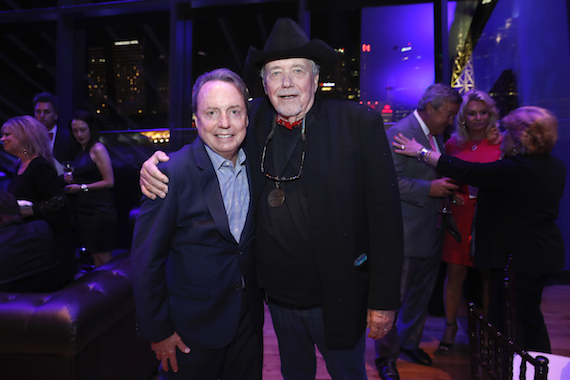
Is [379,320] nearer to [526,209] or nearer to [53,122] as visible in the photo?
[526,209]

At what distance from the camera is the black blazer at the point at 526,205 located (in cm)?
195

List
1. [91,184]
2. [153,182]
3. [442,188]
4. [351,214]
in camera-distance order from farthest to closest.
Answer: [91,184], [442,188], [351,214], [153,182]

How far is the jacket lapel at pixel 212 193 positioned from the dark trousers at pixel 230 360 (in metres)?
0.28

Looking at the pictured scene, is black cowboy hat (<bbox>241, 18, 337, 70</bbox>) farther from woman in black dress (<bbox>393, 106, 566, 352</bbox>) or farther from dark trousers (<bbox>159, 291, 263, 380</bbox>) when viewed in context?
woman in black dress (<bbox>393, 106, 566, 352</bbox>)

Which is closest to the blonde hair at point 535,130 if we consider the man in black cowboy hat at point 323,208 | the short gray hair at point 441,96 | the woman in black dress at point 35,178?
the short gray hair at point 441,96

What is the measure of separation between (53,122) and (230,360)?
3485 mm

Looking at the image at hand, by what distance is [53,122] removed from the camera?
377 cm

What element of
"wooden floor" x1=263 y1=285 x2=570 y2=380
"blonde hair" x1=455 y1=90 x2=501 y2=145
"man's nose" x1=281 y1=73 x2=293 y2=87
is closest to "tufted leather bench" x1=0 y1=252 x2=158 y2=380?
"wooden floor" x1=263 y1=285 x2=570 y2=380

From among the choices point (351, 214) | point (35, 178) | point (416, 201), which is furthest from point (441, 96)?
point (35, 178)

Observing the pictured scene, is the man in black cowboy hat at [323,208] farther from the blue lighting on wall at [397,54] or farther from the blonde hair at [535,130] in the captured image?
the blue lighting on wall at [397,54]

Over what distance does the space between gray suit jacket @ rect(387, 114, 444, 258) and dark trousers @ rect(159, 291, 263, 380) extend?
1299 mm

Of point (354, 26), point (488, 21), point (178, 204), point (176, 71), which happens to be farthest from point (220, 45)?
point (178, 204)

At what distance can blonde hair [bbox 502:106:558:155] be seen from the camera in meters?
1.93

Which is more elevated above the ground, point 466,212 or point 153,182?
point 153,182
